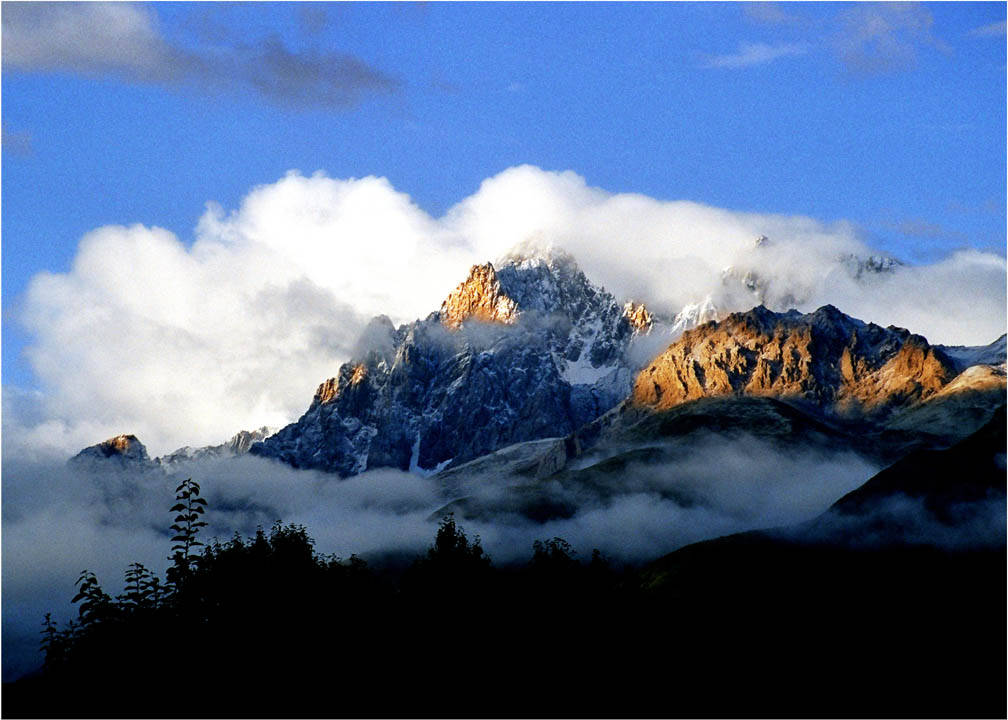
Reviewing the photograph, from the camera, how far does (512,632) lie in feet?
471

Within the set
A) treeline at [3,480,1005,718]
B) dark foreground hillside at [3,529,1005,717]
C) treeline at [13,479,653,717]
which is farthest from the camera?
dark foreground hillside at [3,529,1005,717]

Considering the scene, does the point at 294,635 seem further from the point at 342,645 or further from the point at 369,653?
the point at 369,653

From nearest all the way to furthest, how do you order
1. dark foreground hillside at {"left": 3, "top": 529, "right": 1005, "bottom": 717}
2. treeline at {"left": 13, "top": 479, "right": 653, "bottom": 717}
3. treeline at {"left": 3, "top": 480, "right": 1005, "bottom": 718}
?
treeline at {"left": 13, "top": 479, "right": 653, "bottom": 717} < treeline at {"left": 3, "top": 480, "right": 1005, "bottom": 718} < dark foreground hillside at {"left": 3, "top": 529, "right": 1005, "bottom": 717}

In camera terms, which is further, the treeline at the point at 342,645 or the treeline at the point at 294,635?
the treeline at the point at 342,645

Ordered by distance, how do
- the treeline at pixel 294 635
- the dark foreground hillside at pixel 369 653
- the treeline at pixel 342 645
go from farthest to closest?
1. the dark foreground hillside at pixel 369 653
2. the treeline at pixel 342 645
3. the treeline at pixel 294 635

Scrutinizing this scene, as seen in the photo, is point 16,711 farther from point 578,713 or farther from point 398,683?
point 578,713

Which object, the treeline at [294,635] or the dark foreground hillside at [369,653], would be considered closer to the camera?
the treeline at [294,635]

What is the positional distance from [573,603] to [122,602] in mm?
62274

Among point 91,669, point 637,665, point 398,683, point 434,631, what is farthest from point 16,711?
point 637,665

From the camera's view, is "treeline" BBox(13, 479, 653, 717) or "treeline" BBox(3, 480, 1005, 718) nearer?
"treeline" BBox(13, 479, 653, 717)

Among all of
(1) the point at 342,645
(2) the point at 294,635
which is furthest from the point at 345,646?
(2) the point at 294,635

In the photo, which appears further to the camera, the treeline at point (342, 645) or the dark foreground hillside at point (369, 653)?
the dark foreground hillside at point (369, 653)

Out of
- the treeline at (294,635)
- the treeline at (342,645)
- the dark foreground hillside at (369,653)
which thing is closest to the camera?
the treeline at (294,635)

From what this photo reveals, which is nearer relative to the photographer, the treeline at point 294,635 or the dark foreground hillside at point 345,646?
the treeline at point 294,635
